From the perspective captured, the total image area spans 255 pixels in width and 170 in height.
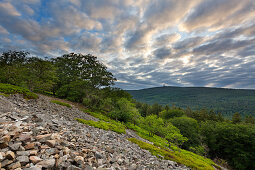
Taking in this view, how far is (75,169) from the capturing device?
14.9 feet

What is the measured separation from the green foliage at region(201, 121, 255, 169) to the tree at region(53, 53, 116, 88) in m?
50.2

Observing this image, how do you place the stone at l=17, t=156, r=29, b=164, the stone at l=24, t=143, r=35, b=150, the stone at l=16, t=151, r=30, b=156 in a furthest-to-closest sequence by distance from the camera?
1. the stone at l=24, t=143, r=35, b=150
2. the stone at l=16, t=151, r=30, b=156
3. the stone at l=17, t=156, r=29, b=164

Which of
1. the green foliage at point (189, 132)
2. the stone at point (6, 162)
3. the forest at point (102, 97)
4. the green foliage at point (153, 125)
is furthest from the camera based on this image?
the green foliage at point (189, 132)

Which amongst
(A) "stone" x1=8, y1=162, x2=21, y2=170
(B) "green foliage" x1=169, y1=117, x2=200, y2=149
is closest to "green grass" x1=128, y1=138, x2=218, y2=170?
(A) "stone" x1=8, y1=162, x2=21, y2=170

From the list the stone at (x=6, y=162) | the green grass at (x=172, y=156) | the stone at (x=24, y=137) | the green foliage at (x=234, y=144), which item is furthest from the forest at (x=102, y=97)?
Answer: the stone at (x=6, y=162)

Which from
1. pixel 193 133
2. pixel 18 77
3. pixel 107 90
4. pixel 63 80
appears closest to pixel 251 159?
pixel 193 133

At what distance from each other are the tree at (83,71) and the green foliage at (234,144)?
50.2 meters

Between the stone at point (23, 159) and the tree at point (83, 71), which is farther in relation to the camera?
the tree at point (83, 71)

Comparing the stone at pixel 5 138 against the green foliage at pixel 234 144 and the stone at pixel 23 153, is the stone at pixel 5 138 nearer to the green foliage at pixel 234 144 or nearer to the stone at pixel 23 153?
the stone at pixel 23 153

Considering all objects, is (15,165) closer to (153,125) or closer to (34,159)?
(34,159)

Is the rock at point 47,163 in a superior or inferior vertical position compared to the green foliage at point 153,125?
superior

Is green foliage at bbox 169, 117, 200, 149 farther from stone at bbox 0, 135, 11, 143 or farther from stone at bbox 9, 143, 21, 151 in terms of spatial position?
stone at bbox 0, 135, 11, 143

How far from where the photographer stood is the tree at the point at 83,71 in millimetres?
34156

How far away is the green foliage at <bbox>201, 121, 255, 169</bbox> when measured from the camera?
39.3 meters
